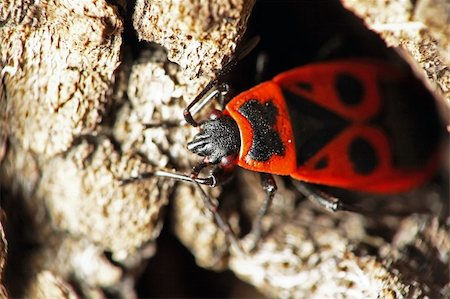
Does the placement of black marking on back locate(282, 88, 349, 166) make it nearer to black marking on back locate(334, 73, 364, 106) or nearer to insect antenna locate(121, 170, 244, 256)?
black marking on back locate(334, 73, 364, 106)

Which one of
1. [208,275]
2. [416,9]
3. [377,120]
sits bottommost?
[208,275]

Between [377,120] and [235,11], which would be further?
[377,120]

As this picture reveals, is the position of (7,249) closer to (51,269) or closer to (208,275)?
(51,269)

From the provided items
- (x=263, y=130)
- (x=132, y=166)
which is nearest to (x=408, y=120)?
(x=263, y=130)

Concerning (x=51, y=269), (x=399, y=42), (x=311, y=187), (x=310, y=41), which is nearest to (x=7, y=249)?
(x=51, y=269)

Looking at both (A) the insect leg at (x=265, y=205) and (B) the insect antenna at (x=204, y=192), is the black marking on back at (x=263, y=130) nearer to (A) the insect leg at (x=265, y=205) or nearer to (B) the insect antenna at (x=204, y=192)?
(A) the insect leg at (x=265, y=205)

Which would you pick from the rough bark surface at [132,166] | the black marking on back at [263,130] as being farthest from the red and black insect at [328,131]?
the rough bark surface at [132,166]
